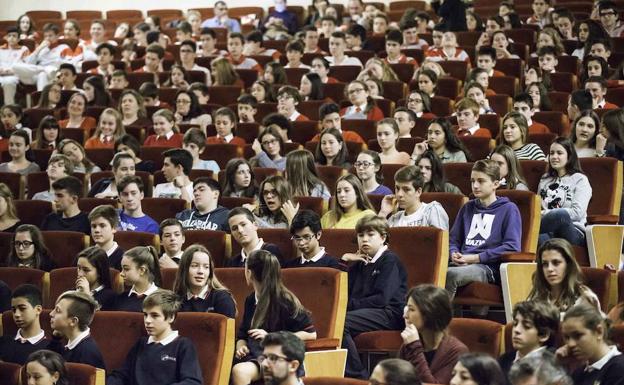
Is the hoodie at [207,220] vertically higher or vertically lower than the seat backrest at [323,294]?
higher

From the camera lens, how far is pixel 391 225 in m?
4.69

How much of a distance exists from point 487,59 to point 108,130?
2.26 meters

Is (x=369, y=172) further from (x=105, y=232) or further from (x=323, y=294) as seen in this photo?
(x=323, y=294)

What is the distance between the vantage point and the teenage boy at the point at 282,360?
3055 mm

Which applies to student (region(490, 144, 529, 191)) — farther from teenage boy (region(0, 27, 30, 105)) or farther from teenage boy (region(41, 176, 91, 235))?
teenage boy (region(0, 27, 30, 105))

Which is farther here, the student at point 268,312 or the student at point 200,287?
the student at point 200,287

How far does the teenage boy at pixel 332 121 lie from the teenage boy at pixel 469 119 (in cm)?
51

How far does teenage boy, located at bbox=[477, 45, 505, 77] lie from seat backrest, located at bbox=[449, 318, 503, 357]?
159 inches

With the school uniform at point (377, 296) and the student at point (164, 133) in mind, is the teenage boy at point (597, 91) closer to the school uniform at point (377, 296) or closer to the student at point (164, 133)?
the student at point (164, 133)

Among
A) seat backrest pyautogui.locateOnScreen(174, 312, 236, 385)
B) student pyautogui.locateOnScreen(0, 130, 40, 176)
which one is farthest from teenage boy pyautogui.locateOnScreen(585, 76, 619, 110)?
seat backrest pyautogui.locateOnScreen(174, 312, 236, 385)

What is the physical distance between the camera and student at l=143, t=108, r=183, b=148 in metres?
6.50

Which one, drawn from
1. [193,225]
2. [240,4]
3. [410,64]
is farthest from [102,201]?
[240,4]

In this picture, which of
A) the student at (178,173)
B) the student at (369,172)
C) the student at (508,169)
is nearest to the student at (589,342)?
the student at (508,169)

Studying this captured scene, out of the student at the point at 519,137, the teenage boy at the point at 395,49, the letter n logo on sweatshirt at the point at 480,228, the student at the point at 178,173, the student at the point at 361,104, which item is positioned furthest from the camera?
the teenage boy at the point at 395,49
